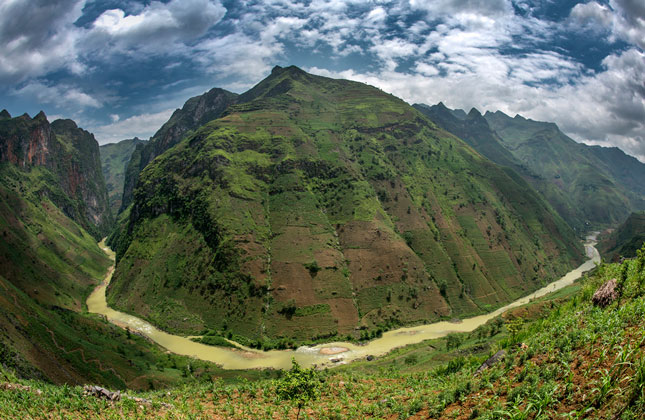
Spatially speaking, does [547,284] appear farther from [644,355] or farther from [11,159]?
[11,159]

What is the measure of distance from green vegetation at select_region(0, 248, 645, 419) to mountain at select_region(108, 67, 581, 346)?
62219 millimetres

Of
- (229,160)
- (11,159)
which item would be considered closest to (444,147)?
(229,160)

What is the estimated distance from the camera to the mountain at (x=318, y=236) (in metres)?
97.1

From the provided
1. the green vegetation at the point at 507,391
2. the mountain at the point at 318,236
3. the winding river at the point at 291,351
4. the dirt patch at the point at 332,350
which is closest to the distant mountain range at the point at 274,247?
the mountain at the point at 318,236

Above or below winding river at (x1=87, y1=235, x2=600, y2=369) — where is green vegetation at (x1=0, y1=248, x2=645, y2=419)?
above

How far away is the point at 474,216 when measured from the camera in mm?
146750

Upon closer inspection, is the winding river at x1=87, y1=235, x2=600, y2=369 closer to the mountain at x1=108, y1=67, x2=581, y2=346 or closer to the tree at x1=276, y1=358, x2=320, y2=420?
the mountain at x1=108, y1=67, x2=581, y2=346

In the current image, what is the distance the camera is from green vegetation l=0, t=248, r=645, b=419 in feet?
34.4

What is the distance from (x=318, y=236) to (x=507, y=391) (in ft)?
337

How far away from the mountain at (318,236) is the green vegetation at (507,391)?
2450 inches

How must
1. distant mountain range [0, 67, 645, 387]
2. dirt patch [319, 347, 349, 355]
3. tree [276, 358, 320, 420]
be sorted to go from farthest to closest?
distant mountain range [0, 67, 645, 387] → dirt patch [319, 347, 349, 355] → tree [276, 358, 320, 420]

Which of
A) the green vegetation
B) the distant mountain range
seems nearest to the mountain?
the distant mountain range

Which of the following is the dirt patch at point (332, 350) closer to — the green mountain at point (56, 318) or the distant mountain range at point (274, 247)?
the distant mountain range at point (274, 247)

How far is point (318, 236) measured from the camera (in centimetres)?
11631
